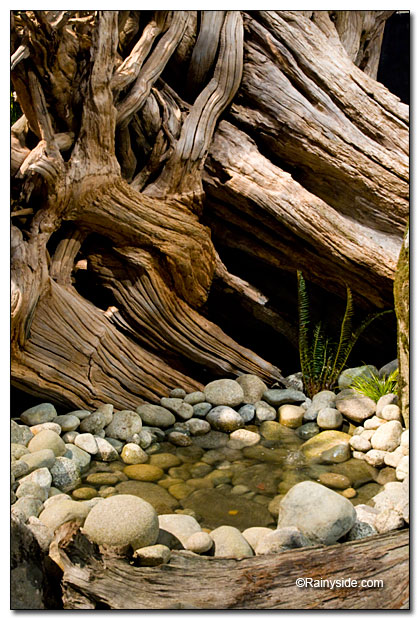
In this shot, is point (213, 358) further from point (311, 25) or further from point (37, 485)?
point (311, 25)

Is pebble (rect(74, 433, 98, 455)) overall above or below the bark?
below

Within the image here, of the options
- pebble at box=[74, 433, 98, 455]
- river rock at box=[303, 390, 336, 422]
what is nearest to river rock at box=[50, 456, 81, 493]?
pebble at box=[74, 433, 98, 455]

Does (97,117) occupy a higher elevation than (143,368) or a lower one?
higher

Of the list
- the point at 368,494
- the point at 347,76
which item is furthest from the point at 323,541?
the point at 347,76

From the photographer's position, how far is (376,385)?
3410mm

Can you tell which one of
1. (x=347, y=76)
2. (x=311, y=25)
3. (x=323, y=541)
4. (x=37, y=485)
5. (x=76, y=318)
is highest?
(x=311, y=25)

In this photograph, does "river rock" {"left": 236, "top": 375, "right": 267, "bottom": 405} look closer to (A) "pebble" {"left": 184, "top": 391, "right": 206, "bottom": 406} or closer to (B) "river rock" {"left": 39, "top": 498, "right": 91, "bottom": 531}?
(A) "pebble" {"left": 184, "top": 391, "right": 206, "bottom": 406}

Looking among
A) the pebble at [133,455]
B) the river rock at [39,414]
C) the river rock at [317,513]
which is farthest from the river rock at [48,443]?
the river rock at [317,513]

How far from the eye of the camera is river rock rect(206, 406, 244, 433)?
10.6 feet

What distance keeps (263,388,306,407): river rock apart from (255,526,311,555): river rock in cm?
131

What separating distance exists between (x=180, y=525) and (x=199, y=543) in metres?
0.16

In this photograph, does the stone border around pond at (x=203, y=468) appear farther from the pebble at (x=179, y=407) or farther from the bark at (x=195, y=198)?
the bark at (x=195, y=198)

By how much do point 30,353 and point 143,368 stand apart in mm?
698

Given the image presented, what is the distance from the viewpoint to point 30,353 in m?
3.02
